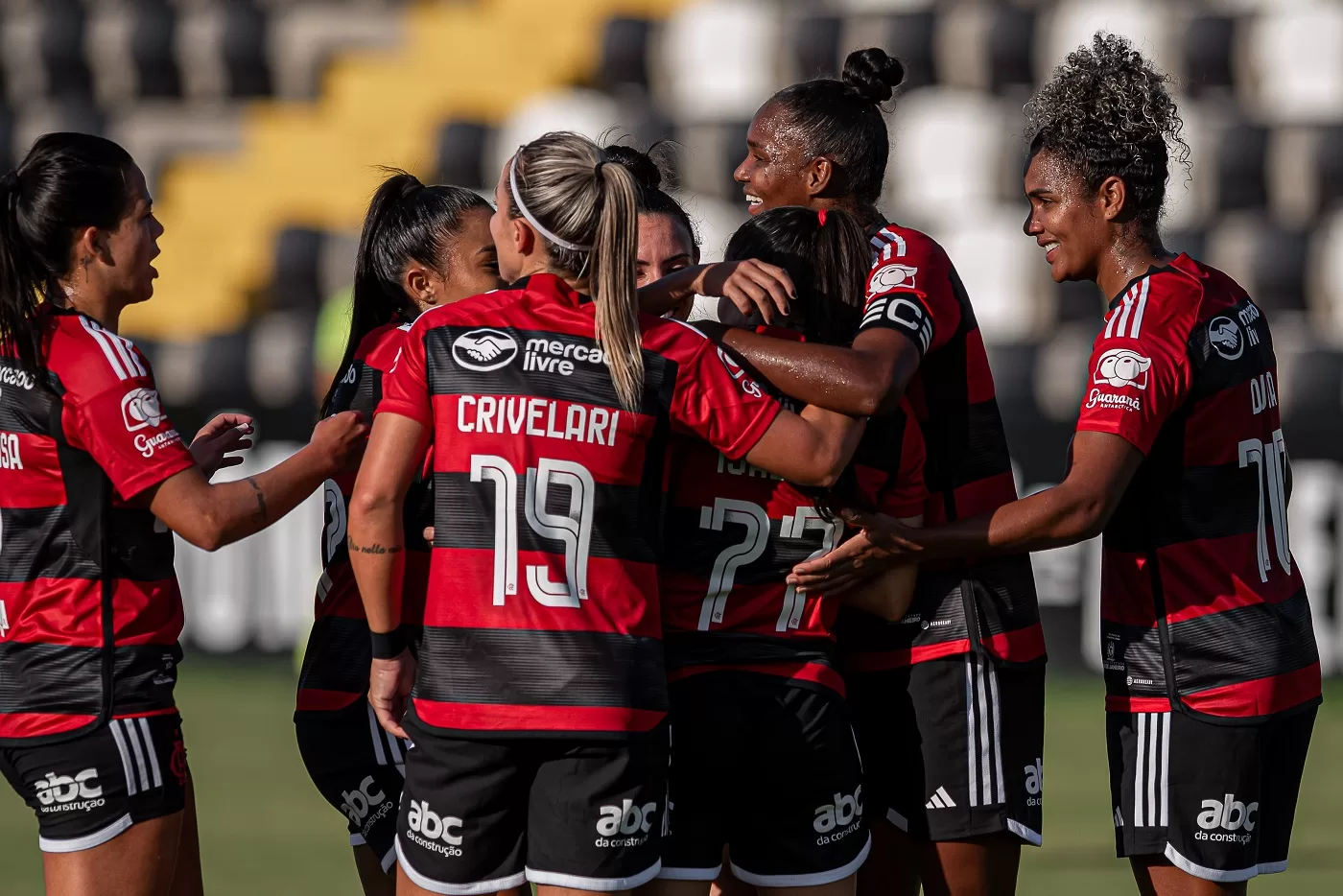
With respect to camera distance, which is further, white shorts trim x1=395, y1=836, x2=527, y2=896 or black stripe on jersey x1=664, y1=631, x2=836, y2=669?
black stripe on jersey x1=664, y1=631, x2=836, y2=669

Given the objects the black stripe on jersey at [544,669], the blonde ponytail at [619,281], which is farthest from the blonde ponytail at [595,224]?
the black stripe on jersey at [544,669]

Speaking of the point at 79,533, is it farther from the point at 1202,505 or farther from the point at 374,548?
the point at 1202,505

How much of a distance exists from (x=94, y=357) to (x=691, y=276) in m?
1.18

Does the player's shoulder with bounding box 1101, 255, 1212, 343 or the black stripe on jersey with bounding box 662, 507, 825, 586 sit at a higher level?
the player's shoulder with bounding box 1101, 255, 1212, 343

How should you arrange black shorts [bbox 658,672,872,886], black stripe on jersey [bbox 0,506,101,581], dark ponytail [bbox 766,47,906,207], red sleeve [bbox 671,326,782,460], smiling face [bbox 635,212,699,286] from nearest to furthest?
red sleeve [bbox 671,326,782,460], black shorts [bbox 658,672,872,886], black stripe on jersey [bbox 0,506,101,581], dark ponytail [bbox 766,47,906,207], smiling face [bbox 635,212,699,286]

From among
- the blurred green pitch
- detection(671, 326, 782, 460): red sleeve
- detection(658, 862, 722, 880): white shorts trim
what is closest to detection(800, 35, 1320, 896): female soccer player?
detection(671, 326, 782, 460): red sleeve

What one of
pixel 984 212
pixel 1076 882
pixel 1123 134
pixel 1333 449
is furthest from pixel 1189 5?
pixel 1123 134

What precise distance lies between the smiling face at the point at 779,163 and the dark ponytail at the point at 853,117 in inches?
0.7

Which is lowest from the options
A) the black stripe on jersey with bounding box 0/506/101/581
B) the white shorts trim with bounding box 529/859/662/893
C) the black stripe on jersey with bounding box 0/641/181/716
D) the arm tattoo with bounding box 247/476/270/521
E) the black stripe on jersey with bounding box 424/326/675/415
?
the white shorts trim with bounding box 529/859/662/893

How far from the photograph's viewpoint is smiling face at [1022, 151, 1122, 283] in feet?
11.6

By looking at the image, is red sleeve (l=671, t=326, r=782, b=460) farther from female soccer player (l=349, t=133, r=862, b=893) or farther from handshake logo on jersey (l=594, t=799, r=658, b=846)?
handshake logo on jersey (l=594, t=799, r=658, b=846)

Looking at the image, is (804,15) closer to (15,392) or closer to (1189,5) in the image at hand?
(1189,5)

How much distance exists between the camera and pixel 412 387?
303 centimetres

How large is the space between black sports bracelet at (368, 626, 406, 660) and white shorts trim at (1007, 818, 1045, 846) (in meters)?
1.32
